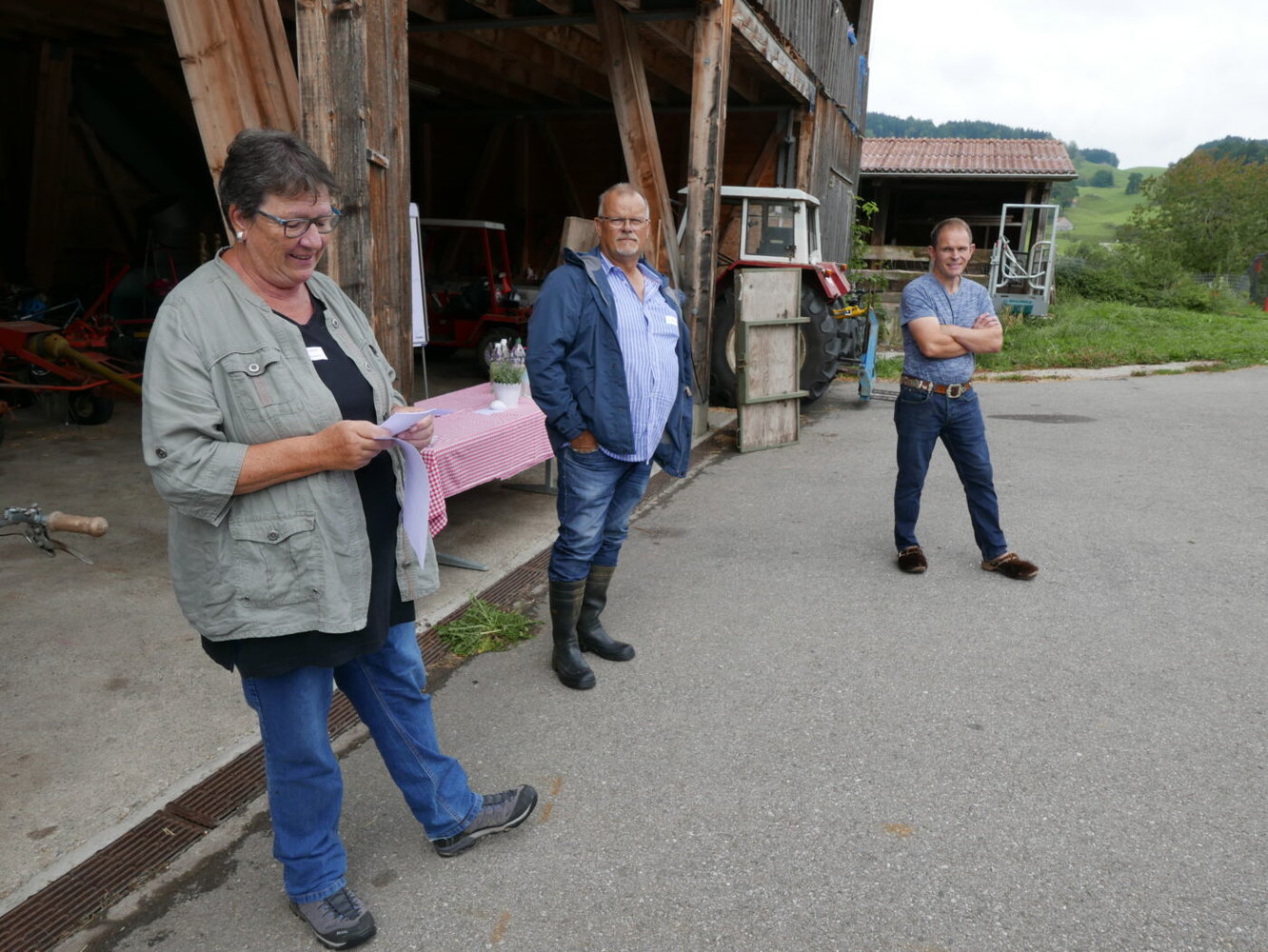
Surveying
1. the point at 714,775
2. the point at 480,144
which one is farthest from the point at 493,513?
the point at 480,144

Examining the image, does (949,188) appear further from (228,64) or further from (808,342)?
A: (228,64)

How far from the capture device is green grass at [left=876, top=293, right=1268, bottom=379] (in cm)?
1398

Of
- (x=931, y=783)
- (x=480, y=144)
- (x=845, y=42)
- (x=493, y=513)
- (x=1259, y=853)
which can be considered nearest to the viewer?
(x=1259, y=853)

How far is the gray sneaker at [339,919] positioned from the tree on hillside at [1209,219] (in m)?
33.2

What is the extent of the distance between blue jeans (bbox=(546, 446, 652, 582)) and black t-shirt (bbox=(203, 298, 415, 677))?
127 cm

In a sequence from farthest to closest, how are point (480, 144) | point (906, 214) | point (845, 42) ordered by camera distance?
point (906, 214), point (480, 144), point (845, 42)

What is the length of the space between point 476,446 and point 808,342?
17.1 ft

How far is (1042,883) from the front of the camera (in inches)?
97.6

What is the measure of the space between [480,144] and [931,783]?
14912mm

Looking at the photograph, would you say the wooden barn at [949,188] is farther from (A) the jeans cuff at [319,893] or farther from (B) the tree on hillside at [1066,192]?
(B) the tree on hillside at [1066,192]

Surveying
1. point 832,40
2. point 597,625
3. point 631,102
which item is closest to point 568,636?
point 597,625

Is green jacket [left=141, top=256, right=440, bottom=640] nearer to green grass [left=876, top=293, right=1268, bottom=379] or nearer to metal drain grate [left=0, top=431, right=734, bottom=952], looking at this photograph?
metal drain grate [left=0, top=431, right=734, bottom=952]

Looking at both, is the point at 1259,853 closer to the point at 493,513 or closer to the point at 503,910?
the point at 503,910

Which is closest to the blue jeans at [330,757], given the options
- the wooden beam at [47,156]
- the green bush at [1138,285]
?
the wooden beam at [47,156]
